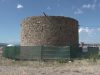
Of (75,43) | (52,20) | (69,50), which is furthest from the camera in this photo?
(75,43)

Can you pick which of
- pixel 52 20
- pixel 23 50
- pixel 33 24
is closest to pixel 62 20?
pixel 52 20

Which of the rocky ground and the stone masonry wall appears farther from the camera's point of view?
the stone masonry wall

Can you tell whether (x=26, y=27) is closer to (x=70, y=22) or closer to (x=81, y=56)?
(x=70, y=22)

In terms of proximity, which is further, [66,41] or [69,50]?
[66,41]

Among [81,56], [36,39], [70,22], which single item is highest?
[70,22]

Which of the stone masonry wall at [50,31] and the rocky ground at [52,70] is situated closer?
the rocky ground at [52,70]

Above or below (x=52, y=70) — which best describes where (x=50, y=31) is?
above

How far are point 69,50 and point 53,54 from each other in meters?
1.64

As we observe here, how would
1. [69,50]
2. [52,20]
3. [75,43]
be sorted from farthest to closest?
[75,43], [52,20], [69,50]

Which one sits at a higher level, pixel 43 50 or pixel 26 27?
pixel 26 27

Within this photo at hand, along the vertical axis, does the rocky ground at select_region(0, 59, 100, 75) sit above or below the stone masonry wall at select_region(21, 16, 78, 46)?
below

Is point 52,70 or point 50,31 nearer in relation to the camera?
point 52,70

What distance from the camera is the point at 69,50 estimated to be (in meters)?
25.7

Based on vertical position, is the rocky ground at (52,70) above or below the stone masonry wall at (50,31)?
below
